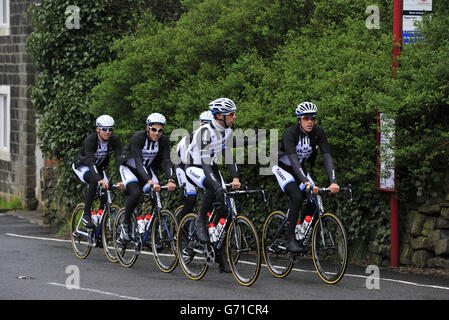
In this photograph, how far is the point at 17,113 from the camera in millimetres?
24094

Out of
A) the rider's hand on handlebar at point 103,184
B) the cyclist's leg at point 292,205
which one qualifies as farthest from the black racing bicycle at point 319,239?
the rider's hand on handlebar at point 103,184

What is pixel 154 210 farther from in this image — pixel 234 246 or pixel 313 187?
pixel 313 187

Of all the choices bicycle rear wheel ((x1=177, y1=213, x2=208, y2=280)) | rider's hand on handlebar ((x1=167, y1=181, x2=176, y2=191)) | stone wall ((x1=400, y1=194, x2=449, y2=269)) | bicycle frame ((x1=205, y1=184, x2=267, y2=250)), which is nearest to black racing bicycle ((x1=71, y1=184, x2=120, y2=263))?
rider's hand on handlebar ((x1=167, y1=181, x2=176, y2=191))

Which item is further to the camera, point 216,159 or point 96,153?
point 96,153

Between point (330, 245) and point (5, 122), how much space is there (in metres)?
17.4

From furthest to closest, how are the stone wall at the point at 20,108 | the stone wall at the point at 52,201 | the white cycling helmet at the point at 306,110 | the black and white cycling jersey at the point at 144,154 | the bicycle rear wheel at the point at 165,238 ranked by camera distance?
the stone wall at the point at 20,108 < the stone wall at the point at 52,201 < the black and white cycling jersey at the point at 144,154 < the bicycle rear wheel at the point at 165,238 < the white cycling helmet at the point at 306,110

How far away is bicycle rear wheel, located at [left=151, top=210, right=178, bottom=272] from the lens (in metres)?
11.2

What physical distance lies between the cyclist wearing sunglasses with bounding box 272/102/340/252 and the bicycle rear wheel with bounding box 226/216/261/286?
1.75 feet

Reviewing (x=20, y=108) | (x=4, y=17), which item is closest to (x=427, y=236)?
(x=20, y=108)

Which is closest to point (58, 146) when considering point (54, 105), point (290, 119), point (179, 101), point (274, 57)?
point (54, 105)

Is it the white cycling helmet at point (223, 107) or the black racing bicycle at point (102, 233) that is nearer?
the white cycling helmet at point (223, 107)

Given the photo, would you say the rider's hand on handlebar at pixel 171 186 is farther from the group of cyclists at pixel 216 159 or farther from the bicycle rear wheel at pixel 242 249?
the bicycle rear wheel at pixel 242 249

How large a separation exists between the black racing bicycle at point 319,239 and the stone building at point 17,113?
45.4ft

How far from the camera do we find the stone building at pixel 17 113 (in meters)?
23.6
